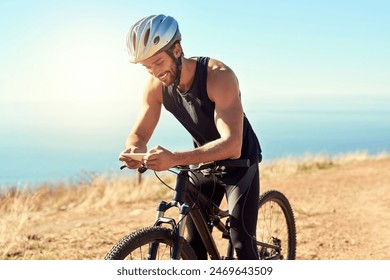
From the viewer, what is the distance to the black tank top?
4062mm

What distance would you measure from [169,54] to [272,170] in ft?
46.3

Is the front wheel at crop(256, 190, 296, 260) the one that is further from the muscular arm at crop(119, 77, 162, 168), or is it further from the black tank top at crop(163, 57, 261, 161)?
the muscular arm at crop(119, 77, 162, 168)

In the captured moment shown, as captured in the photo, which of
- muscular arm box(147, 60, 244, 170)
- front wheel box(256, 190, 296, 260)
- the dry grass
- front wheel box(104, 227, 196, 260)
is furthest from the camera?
the dry grass

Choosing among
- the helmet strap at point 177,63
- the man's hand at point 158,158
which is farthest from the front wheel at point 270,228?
the man's hand at point 158,158

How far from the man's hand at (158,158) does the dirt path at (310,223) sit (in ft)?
14.2

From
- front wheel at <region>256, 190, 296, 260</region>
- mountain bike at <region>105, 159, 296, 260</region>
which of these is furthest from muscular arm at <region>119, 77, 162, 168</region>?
front wheel at <region>256, 190, 296, 260</region>

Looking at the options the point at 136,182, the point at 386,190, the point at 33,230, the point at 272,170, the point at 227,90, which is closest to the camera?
the point at 227,90

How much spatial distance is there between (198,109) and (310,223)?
572cm

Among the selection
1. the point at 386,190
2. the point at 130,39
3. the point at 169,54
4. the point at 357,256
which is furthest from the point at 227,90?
the point at 386,190

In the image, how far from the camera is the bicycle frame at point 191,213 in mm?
3764

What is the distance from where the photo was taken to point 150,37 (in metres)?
3.82

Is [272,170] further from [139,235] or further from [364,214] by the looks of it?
[139,235]

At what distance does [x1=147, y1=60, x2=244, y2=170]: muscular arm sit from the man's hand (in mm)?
246
